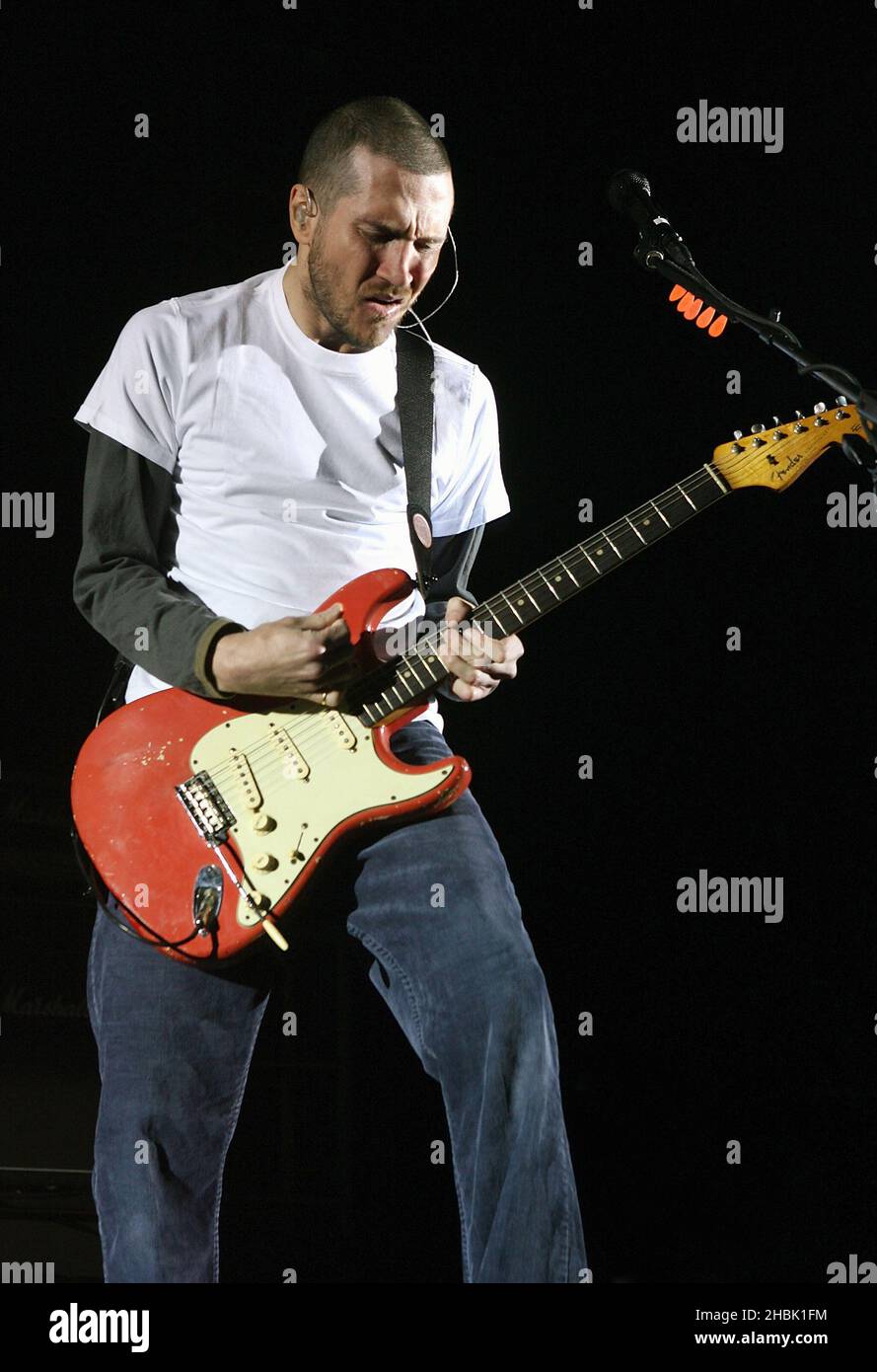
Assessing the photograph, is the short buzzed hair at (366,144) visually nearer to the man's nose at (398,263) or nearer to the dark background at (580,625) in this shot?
the man's nose at (398,263)

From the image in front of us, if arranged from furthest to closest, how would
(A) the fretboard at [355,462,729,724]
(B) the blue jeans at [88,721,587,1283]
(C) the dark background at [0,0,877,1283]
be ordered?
(C) the dark background at [0,0,877,1283] < (A) the fretboard at [355,462,729,724] < (B) the blue jeans at [88,721,587,1283]

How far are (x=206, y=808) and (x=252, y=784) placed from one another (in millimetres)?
79

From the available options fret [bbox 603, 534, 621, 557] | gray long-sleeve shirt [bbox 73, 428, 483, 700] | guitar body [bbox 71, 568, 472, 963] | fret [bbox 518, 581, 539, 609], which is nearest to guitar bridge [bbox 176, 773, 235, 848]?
guitar body [bbox 71, 568, 472, 963]

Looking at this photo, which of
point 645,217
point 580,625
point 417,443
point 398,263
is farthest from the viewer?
point 580,625

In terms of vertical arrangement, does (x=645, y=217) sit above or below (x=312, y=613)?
above

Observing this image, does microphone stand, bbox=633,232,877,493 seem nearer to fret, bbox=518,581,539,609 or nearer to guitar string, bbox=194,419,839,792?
guitar string, bbox=194,419,839,792

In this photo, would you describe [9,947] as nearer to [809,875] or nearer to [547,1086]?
[547,1086]

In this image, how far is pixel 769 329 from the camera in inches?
76.5

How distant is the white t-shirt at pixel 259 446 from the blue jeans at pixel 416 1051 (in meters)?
0.33

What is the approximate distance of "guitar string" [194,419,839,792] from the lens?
82.5 inches

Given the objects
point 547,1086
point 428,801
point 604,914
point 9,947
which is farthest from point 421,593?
point 9,947

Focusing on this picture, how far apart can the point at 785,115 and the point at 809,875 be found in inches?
66.3

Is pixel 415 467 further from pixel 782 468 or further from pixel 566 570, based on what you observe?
pixel 782 468

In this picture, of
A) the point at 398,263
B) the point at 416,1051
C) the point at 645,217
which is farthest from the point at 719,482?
the point at 416,1051
